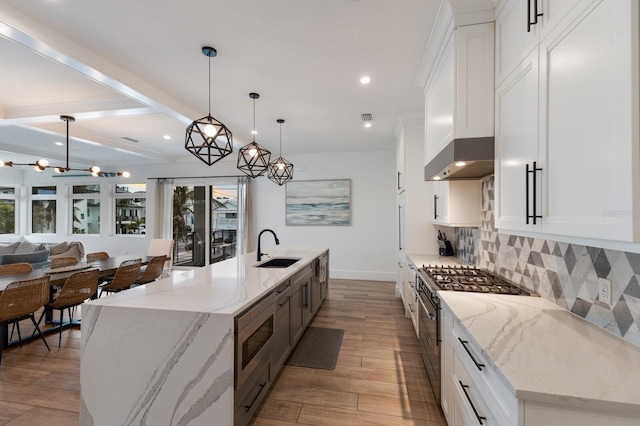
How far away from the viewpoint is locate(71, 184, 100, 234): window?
7852 millimetres

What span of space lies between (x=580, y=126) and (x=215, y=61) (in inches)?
109

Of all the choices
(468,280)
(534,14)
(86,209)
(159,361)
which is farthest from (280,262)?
(86,209)

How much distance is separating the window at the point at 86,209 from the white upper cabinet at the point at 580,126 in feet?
31.8

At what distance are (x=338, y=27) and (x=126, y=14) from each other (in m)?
1.58

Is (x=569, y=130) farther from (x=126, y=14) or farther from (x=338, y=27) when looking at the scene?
(x=126, y=14)

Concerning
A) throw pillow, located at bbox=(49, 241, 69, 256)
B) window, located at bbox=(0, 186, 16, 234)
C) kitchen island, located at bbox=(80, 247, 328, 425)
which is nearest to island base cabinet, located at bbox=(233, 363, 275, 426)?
kitchen island, located at bbox=(80, 247, 328, 425)

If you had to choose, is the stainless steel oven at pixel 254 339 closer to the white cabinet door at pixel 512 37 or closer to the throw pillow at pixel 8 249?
the white cabinet door at pixel 512 37

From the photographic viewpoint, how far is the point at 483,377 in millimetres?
1194

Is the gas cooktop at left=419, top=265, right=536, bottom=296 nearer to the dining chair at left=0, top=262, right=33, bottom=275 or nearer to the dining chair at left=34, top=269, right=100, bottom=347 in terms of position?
the dining chair at left=34, top=269, right=100, bottom=347

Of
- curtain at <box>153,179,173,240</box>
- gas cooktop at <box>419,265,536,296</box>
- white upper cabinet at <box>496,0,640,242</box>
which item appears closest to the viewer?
white upper cabinet at <box>496,0,640,242</box>

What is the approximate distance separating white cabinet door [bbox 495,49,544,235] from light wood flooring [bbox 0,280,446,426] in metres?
1.57

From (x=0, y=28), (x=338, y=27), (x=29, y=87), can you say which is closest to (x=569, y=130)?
(x=338, y=27)

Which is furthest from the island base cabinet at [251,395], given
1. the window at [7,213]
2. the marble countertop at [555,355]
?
the window at [7,213]

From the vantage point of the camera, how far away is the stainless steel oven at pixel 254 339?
1609 mm
